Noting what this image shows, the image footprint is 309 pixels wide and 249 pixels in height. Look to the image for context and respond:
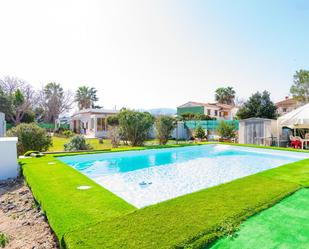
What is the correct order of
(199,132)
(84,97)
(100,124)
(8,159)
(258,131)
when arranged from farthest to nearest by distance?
(84,97)
(100,124)
(199,132)
(258,131)
(8,159)

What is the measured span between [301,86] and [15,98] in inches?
1569

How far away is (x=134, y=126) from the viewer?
1870cm

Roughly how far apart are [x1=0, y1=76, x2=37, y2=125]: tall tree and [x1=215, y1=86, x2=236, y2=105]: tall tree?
36.2 metres

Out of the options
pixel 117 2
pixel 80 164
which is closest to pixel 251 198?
pixel 80 164

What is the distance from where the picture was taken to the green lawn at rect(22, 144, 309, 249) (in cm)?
373

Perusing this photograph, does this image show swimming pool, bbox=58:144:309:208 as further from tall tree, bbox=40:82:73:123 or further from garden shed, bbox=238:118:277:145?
tall tree, bbox=40:82:73:123

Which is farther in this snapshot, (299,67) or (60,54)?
(299,67)

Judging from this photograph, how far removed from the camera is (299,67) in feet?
106

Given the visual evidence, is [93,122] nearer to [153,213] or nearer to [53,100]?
[53,100]

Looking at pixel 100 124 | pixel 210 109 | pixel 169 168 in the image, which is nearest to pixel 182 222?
pixel 169 168

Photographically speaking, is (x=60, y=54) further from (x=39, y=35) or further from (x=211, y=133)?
(x=211, y=133)

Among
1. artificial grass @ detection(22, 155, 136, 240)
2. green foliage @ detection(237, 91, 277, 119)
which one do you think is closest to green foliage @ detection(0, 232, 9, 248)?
artificial grass @ detection(22, 155, 136, 240)

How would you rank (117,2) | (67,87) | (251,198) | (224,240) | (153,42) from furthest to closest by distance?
(67,87)
(153,42)
(117,2)
(251,198)
(224,240)

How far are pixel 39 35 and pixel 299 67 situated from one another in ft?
105
